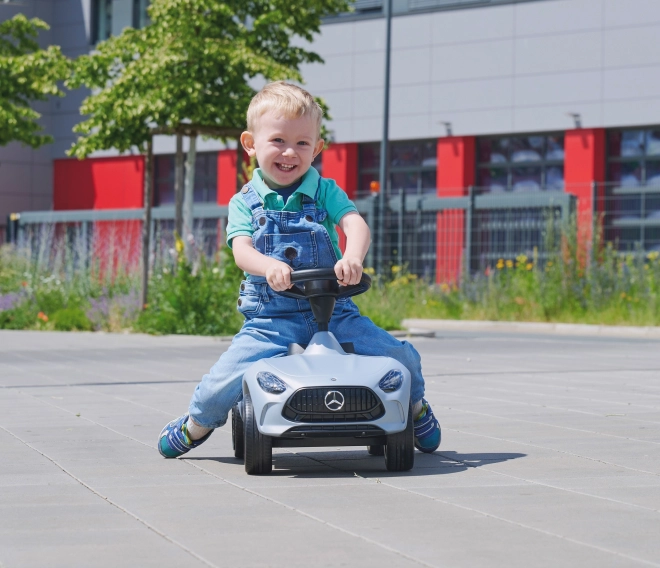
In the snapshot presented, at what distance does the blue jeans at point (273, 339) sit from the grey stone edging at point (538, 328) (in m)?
12.7

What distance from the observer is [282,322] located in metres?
5.63

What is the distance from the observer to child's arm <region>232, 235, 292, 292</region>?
5246mm

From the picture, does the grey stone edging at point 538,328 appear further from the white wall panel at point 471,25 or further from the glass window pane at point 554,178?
the white wall panel at point 471,25

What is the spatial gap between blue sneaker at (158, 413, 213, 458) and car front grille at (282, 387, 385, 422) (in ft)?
2.44

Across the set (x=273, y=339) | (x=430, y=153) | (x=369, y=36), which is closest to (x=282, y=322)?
(x=273, y=339)

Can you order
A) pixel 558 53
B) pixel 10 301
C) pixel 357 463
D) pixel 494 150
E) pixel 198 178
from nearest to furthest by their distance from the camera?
pixel 357 463, pixel 10 301, pixel 558 53, pixel 494 150, pixel 198 178

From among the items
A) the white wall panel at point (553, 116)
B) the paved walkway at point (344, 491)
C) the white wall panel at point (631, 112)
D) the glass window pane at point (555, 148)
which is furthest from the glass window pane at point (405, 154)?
the paved walkway at point (344, 491)

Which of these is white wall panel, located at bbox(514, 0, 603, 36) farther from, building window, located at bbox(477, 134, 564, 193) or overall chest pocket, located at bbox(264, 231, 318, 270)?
overall chest pocket, located at bbox(264, 231, 318, 270)

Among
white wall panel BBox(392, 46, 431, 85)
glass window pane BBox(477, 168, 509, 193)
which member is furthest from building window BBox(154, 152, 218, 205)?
glass window pane BBox(477, 168, 509, 193)

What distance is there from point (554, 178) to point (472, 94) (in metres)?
2.98

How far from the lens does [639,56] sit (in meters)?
30.8

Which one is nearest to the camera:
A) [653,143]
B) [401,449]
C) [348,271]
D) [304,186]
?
[348,271]

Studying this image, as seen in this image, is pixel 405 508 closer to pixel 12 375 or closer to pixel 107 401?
pixel 107 401

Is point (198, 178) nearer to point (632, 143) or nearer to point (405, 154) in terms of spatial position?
point (405, 154)
